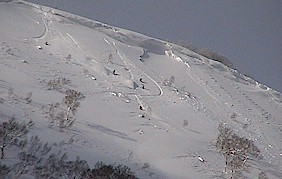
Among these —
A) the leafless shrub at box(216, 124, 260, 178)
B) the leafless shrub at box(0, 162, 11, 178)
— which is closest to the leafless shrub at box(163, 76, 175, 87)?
the leafless shrub at box(216, 124, 260, 178)

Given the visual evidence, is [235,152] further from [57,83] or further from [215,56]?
[215,56]

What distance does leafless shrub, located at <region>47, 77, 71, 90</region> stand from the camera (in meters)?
22.6

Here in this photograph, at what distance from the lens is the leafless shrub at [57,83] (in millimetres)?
22562

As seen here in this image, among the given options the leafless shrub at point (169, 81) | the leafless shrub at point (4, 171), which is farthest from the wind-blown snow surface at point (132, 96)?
the leafless shrub at point (4, 171)

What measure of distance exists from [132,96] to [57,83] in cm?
595

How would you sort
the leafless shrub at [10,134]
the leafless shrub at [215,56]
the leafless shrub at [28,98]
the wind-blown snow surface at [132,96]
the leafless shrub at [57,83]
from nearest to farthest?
the leafless shrub at [10,134], the wind-blown snow surface at [132,96], the leafless shrub at [28,98], the leafless shrub at [57,83], the leafless shrub at [215,56]

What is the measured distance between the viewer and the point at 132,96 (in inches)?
1043

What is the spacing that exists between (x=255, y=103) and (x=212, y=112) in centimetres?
857

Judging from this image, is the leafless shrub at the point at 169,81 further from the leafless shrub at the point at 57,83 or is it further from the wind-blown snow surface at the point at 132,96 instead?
the leafless shrub at the point at 57,83

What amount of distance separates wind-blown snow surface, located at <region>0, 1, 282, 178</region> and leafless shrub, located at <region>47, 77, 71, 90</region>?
52 cm

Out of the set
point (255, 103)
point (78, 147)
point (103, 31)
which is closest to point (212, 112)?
point (255, 103)

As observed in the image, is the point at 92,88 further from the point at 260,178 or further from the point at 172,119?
the point at 260,178

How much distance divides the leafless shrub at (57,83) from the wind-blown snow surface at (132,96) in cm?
52

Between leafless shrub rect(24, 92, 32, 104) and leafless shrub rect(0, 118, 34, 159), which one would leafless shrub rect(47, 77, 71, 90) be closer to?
leafless shrub rect(24, 92, 32, 104)
